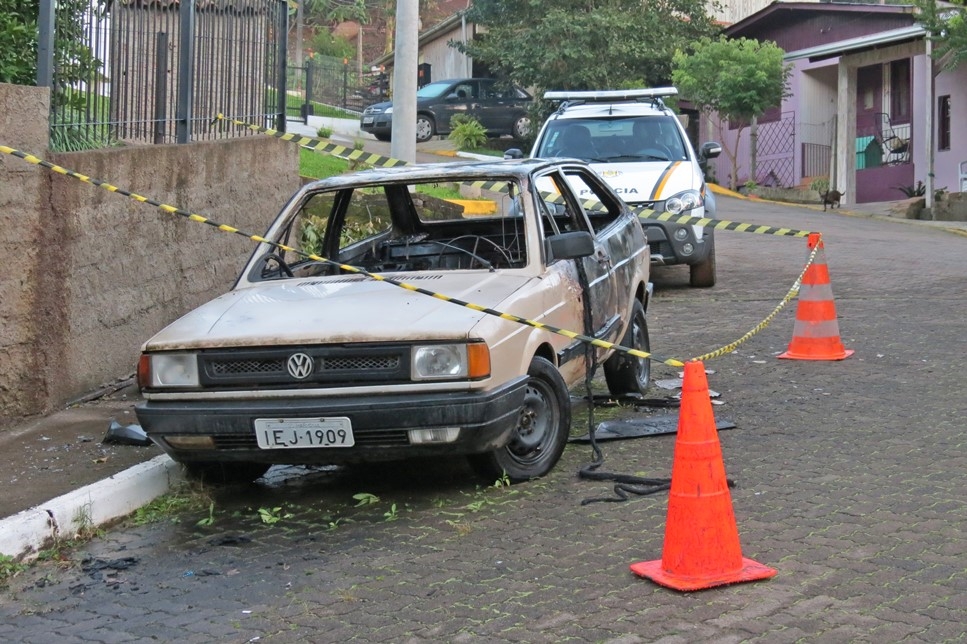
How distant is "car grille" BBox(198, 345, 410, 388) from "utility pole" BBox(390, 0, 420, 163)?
23.9 feet

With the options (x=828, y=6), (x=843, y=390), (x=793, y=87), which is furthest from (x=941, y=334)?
(x=793, y=87)

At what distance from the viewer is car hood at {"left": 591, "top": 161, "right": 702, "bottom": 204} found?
41.9ft

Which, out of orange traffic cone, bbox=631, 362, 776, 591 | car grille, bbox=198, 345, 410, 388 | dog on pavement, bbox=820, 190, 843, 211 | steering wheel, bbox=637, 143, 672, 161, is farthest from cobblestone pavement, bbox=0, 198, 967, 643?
dog on pavement, bbox=820, 190, 843, 211

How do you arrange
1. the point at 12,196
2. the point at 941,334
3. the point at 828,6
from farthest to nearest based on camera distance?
the point at 828,6, the point at 941,334, the point at 12,196

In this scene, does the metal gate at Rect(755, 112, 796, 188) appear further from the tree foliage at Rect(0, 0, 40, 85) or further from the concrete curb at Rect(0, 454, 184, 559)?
the concrete curb at Rect(0, 454, 184, 559)

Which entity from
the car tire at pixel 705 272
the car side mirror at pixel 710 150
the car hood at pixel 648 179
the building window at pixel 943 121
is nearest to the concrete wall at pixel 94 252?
the car hood at pixel 648 179

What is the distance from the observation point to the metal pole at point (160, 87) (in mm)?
9531

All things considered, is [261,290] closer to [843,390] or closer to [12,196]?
[12,196]

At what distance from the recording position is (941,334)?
33.9ft

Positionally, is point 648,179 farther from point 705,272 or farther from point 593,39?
point 593,39

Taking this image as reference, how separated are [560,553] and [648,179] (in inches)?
322

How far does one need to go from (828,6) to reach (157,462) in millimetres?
25509

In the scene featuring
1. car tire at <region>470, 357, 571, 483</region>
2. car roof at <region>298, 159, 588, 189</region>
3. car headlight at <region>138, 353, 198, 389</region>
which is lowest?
car tire at <region>470, 357, 571, 483</region>

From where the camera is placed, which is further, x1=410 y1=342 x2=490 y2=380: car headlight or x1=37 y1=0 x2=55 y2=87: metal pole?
x1=37 y1=0 x2=55 y2=87: metal pole
